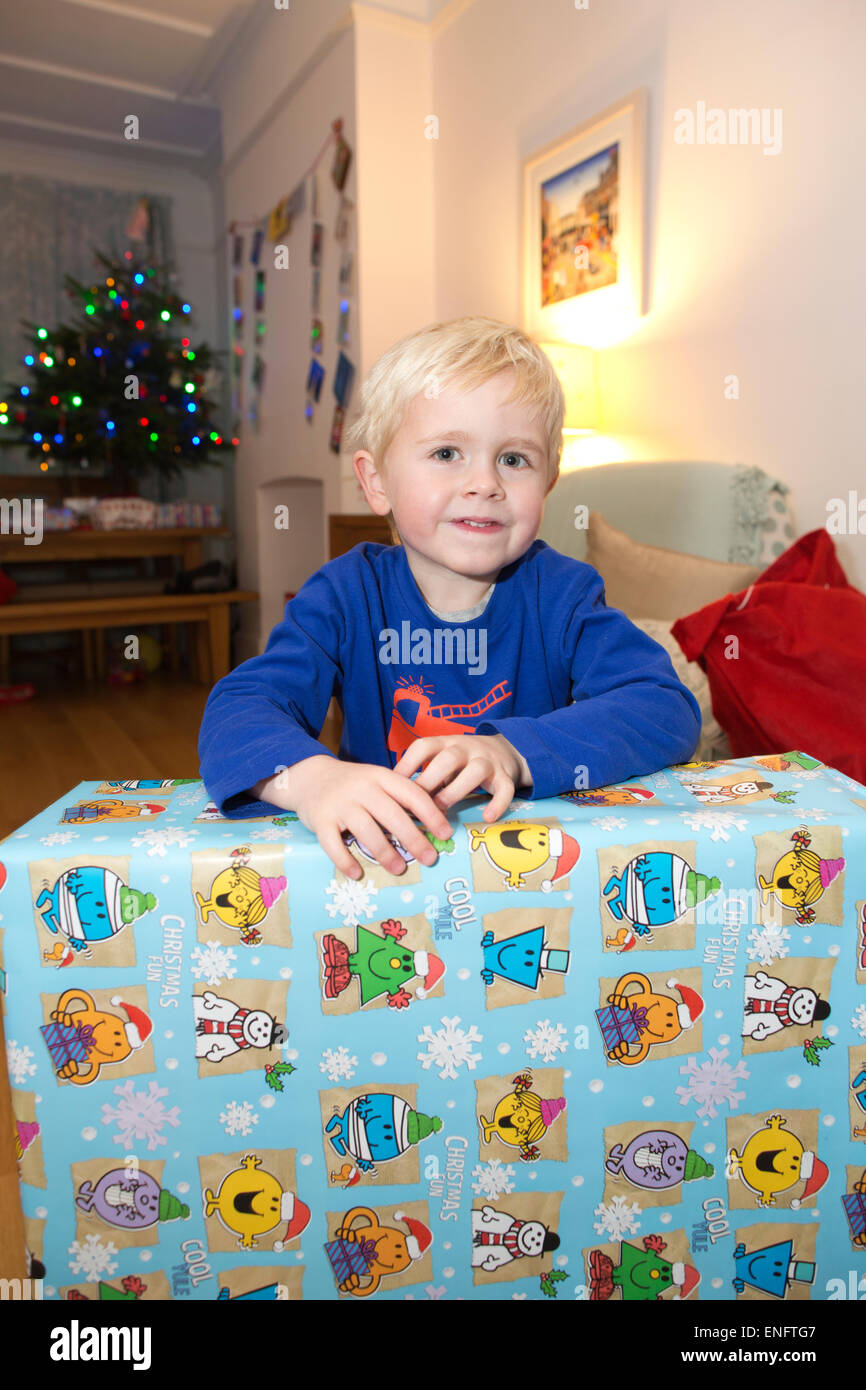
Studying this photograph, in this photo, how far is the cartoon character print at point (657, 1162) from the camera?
1.85ft

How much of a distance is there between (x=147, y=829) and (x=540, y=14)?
3.20m

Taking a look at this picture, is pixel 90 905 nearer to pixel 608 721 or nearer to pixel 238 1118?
pixel 238 1118

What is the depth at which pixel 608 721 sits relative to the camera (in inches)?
27.9

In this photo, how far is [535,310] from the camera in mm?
2971

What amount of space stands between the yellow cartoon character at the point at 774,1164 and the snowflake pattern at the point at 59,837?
46cm

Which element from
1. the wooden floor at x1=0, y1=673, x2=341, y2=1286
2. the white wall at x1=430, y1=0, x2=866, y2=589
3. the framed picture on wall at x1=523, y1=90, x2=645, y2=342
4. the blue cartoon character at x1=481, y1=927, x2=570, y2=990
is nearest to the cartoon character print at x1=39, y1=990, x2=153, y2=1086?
the blue cartoon character at x1=481, y1=927, x2=570, y2=990

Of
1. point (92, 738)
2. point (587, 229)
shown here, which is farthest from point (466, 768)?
point (92, 738)

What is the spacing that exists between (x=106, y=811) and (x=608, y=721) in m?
0.38

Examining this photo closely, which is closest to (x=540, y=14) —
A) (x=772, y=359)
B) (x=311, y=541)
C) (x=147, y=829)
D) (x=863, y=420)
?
(x=772, y=359)

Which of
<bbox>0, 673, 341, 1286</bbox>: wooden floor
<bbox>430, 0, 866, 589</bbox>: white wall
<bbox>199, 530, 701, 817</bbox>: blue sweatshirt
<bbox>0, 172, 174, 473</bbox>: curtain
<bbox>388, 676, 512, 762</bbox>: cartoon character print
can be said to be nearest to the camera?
<bbox>199, 530, 701, 817</bbox>: blue sweatshirt

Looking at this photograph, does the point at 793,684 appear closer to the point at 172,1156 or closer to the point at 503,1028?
the point at 503,1028

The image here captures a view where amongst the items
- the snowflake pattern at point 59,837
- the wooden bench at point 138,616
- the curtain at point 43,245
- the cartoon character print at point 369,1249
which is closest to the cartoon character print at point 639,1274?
the cartoon character print at point 369,1249

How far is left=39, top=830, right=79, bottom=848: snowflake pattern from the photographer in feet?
1.69

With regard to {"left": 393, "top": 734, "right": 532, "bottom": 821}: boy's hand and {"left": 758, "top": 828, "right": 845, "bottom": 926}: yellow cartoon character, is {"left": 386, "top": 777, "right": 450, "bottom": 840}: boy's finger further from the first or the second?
{"left": 758, "top": 828, "right": 845, "bottom": 926}: yellow cartoon character
